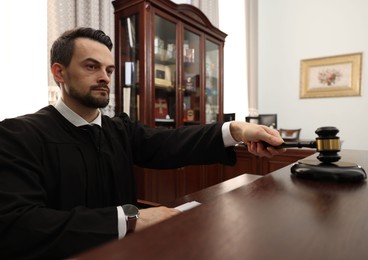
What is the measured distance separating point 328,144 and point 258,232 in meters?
0.59

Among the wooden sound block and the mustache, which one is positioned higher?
the mustache

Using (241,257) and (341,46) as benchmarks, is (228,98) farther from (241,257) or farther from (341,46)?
(241,257)

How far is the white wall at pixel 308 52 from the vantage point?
420cm

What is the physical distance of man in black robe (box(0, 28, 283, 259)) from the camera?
73 centimetres

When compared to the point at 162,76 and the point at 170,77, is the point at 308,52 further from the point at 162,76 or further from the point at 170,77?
the point at 162,76

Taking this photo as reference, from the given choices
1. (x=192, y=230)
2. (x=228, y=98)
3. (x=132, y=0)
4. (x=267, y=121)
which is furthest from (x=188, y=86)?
(x=192, y=230)

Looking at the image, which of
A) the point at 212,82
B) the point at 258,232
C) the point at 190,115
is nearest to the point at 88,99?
the point at 258,232

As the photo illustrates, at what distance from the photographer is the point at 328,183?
677 mm

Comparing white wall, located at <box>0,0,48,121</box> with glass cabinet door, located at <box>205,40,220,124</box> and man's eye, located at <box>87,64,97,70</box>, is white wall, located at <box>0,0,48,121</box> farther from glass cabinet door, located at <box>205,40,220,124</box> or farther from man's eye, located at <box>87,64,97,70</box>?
glass cabinet door, located at <box>205,40,220,124</box>

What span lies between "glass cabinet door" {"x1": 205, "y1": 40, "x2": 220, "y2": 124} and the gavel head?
2.43 m

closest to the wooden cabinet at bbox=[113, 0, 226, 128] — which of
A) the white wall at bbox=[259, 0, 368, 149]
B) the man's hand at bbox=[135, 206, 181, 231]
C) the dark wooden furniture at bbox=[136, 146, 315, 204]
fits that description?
the dark wooden furniture at bbox=[136, 146, 315, 204]

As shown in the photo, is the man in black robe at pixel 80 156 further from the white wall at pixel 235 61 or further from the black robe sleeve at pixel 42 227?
the white wall at pixel 235 61

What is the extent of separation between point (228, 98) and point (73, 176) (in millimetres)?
3603

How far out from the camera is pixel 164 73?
2.64 metres
